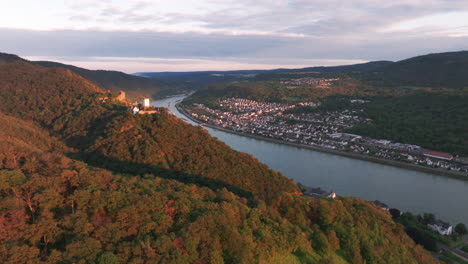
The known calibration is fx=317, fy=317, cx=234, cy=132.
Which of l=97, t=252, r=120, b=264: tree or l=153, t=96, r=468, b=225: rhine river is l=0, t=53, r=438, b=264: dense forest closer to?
l=97, t=252, r=120, b=264: tree

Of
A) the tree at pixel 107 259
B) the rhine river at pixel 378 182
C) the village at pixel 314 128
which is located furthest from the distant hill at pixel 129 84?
the tree at pixel 107 259

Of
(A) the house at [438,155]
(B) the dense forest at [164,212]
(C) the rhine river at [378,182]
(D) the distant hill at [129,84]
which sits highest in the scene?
(D) the distant hill at [129,84]

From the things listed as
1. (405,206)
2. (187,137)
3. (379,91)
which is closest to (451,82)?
(379,91)

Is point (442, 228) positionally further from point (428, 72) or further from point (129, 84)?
point (129, 84)

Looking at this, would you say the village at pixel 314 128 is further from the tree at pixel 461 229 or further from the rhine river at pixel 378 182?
the tree at pixel 461 229

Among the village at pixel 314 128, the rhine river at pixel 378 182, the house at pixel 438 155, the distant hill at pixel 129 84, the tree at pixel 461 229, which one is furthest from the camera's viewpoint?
the distant hill at pixel 129 84

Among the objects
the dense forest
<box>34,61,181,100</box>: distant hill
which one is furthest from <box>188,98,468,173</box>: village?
<box>34,61,181,100</box>: distant hill

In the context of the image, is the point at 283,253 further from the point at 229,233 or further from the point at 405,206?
the point at 405,206
